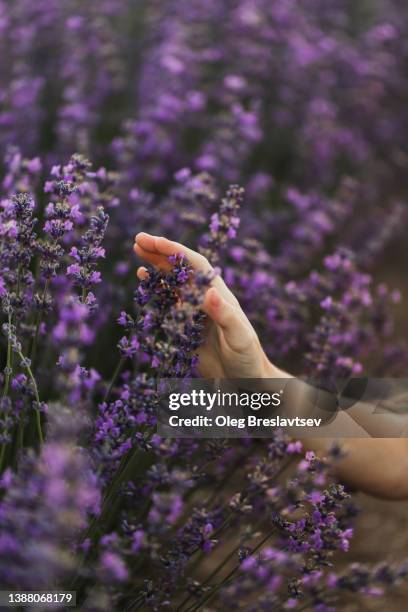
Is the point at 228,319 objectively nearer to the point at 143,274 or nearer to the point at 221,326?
the point at 221,326

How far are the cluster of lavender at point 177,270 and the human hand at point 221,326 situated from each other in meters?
0.07

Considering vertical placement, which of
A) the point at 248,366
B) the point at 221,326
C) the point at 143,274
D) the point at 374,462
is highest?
the point at 143,274

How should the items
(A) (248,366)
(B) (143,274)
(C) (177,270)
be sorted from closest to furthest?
1. (C) (177,270)
2. (B) (143,274)
3. (A) (248,366)

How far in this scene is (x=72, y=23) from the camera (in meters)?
2.98

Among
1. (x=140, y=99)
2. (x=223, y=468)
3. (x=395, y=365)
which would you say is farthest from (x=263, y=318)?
(x=140, y=99)

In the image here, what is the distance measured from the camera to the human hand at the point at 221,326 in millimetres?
1398

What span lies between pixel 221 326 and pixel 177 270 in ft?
0.69

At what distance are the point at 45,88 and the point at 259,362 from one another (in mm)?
2334

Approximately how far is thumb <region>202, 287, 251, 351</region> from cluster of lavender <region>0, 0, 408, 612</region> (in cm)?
6

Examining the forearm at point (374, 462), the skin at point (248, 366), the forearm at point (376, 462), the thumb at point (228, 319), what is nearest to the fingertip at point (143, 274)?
the skin at point (248, 366)

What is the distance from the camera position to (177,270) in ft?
4.27

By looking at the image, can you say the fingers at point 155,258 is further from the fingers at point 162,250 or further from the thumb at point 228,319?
the thumb at point 228,319

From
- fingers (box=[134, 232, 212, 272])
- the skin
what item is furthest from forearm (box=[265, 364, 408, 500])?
A: fingers (box=[134, 232, 212, 272])

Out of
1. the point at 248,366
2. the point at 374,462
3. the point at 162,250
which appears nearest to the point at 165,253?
the point at 162,250
